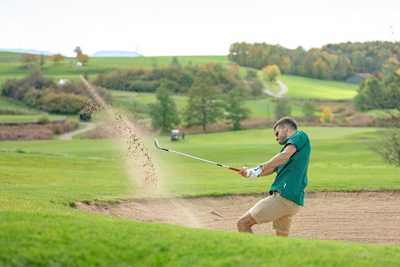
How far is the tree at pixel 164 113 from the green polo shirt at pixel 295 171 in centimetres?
6825

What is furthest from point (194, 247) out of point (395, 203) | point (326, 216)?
point (395, 203)

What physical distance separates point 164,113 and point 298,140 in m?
72.6

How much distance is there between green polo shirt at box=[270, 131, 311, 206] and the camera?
511 inches

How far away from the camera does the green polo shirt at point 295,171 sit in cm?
1297

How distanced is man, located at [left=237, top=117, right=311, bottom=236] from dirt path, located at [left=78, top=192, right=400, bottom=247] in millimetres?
4871

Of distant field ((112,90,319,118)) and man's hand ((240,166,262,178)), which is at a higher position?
man's hand ((240,166,262,178))

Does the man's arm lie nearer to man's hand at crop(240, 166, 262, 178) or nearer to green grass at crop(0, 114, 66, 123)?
man's hand at crop(240, 166, 262, 178)

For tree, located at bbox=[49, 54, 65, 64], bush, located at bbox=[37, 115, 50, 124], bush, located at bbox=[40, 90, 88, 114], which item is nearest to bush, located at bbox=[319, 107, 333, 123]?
bush, located at bbox=[40, 90, 88, 114]

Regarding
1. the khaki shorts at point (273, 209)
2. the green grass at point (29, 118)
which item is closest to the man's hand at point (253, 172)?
the khaki shorts at point (273, 209)

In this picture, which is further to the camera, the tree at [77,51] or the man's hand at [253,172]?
the tree at [77,51]

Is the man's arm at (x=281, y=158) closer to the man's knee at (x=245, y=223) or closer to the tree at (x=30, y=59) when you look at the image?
the man's knee at (x=245, y=223)

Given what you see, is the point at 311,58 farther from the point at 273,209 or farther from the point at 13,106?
the point at 273,209

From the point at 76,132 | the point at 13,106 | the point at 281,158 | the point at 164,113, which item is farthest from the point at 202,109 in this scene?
the point at 281,158

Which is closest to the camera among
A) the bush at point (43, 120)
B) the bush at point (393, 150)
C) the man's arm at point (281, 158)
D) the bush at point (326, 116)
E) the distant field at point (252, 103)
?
the man's arm at point (281, 158)
